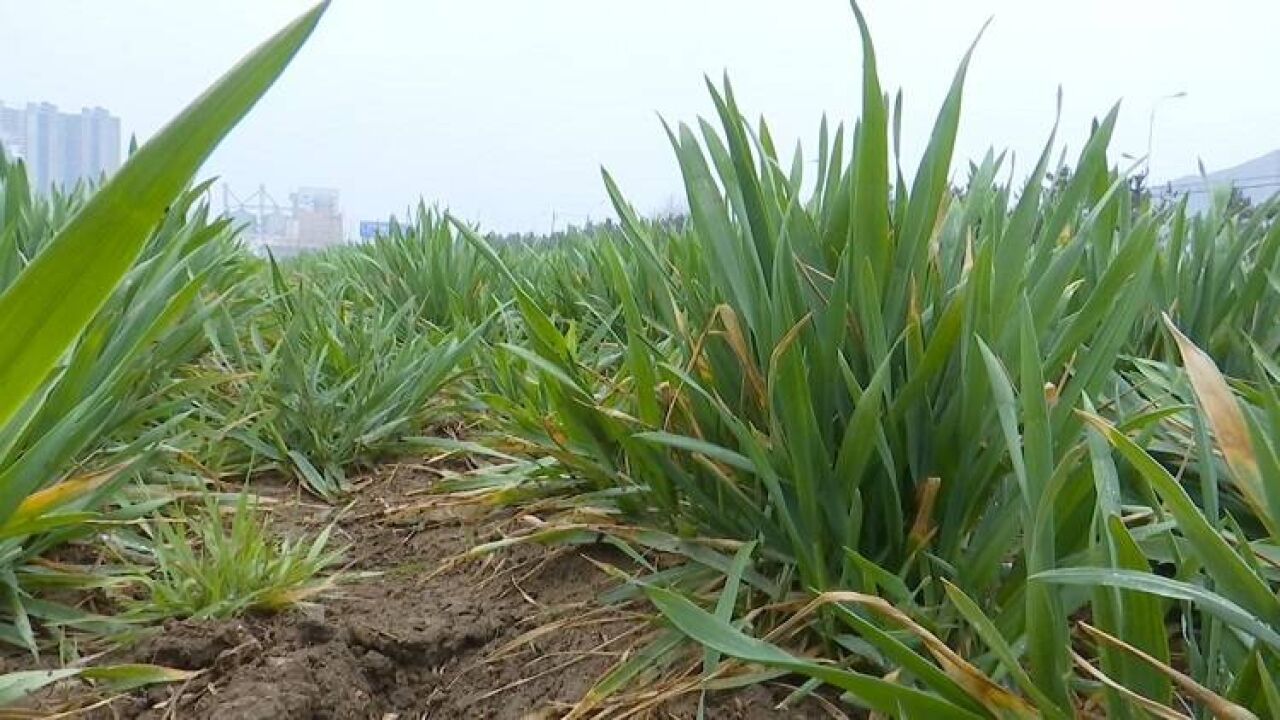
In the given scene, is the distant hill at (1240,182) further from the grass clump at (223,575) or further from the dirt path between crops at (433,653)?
the grass clump at (223,575)

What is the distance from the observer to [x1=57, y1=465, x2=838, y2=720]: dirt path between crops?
916 mm

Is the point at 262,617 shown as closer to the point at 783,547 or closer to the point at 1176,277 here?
the point at 783,547

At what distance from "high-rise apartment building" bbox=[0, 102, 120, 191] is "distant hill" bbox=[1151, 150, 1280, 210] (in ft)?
9.57

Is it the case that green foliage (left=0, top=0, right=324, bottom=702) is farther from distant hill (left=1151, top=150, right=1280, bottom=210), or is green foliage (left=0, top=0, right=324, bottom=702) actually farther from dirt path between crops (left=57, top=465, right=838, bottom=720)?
distant hill (left=1151, top=150, right=1280, bottom=210)

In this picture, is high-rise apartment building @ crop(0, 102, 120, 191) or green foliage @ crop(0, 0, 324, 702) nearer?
green foliage @ crop(0, 0, 324, 702)

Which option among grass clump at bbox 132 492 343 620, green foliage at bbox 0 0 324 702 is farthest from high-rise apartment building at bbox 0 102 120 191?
grass clump at bbox 132 492 343 620

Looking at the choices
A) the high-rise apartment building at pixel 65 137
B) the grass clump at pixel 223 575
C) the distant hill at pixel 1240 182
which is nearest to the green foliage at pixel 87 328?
the grass clump at pixel 223 575

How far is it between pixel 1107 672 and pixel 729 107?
0.72 metres

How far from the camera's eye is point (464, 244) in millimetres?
3094

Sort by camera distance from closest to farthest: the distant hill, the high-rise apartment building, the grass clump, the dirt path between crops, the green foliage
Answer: the green foliage, the dirt path between crops, the grass clump, the distant hill, the high-rise apartment building

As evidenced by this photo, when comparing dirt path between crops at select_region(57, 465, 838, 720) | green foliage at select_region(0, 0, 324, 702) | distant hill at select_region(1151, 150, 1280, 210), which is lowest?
dirt path between crops at select_region(57, 465, 838, 720)

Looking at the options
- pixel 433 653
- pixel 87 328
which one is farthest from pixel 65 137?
pixel 433 653

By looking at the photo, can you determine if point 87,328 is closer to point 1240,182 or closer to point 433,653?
point 433,653

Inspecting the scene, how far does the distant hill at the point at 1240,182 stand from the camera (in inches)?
74.6
